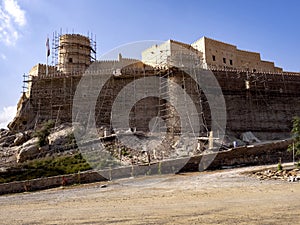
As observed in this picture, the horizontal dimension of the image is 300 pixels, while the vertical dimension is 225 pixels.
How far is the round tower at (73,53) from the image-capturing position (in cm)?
3019

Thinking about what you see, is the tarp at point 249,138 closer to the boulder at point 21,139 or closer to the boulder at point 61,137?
the boulder at point 61,137

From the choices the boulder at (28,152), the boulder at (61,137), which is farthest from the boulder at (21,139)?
Answer: the boulder at (61,137)

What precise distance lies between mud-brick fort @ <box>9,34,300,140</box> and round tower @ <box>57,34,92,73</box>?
3.06ft

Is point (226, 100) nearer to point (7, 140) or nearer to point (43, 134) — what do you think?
point (43, 134)

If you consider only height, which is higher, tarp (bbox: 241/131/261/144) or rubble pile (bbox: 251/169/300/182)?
tarp (bbox: 241/131/261/144)

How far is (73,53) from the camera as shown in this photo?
3064 cm

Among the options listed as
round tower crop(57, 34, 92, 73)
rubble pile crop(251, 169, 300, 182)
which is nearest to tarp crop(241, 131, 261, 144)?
rubble pile crop(251, 169, 300, 182)

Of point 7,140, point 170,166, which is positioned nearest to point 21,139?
point 7,140

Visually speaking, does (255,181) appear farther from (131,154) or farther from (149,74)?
(149,74)

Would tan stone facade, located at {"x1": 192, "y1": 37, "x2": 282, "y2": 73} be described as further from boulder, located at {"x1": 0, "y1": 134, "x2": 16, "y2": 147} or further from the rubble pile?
boulder, located at {"x1": 0, "y1": 134, "x2": 16, "y2": 147}

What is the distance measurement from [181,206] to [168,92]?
17301 mm

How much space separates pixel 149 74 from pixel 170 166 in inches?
466

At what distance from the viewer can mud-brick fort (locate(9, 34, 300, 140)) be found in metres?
24.7

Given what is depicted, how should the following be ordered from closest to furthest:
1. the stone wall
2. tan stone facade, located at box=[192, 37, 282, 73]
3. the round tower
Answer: the stone wall → tan stone facade, located at box=[192, 37, 282, 73] → the round tower
